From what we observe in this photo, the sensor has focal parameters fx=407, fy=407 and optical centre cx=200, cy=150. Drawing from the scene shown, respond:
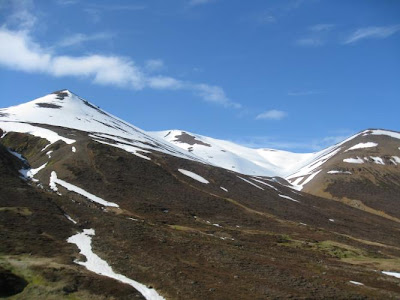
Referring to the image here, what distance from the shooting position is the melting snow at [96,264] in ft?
120

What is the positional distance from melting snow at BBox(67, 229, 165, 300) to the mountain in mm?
125

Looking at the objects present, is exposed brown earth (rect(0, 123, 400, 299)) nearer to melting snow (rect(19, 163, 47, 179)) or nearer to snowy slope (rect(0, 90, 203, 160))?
melting snow (rect(19, 163, 47, 179))

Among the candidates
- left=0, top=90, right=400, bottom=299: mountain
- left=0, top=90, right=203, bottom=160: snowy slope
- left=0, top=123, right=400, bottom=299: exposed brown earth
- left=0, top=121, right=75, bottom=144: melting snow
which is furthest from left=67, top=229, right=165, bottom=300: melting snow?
left=0, top=90, right=203, bottom=160: snowy slope

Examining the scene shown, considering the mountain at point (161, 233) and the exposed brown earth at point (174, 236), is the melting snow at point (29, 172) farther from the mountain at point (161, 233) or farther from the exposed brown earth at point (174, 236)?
the exposed brown earth at point (174, 236)

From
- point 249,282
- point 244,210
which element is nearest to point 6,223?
point 249,282

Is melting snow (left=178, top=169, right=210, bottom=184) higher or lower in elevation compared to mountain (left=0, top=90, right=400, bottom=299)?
higher

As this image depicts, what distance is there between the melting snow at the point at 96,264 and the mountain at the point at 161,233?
125 millimetres

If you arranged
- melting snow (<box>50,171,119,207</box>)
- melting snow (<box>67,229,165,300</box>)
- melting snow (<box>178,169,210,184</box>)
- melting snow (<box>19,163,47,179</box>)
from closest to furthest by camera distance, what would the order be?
melting snow (<box>67,229,165,300</box>), melting snow (<box>50,171,119,207</box>), melting snow (<box>19,163,47,179</box>), melting snow (<box>178,169,210,184</box>)

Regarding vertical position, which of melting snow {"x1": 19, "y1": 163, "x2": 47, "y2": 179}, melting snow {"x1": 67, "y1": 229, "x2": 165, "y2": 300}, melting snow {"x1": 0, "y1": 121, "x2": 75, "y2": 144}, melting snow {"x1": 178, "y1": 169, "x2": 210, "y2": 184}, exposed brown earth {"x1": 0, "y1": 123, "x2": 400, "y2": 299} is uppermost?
melting snow {"x1": 0, "y1": 121, "x2": 75, "y2": 144}

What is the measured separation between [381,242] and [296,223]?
61.2 feet

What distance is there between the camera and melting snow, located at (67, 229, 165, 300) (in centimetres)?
3647

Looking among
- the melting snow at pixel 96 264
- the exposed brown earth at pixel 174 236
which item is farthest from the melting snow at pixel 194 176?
the melting snow at pixel 96 264

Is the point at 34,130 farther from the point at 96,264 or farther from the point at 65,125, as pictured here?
the point at 96,264

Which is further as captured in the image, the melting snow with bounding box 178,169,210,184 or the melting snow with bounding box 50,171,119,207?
the melting snow with bounding box 178,169,210,184
